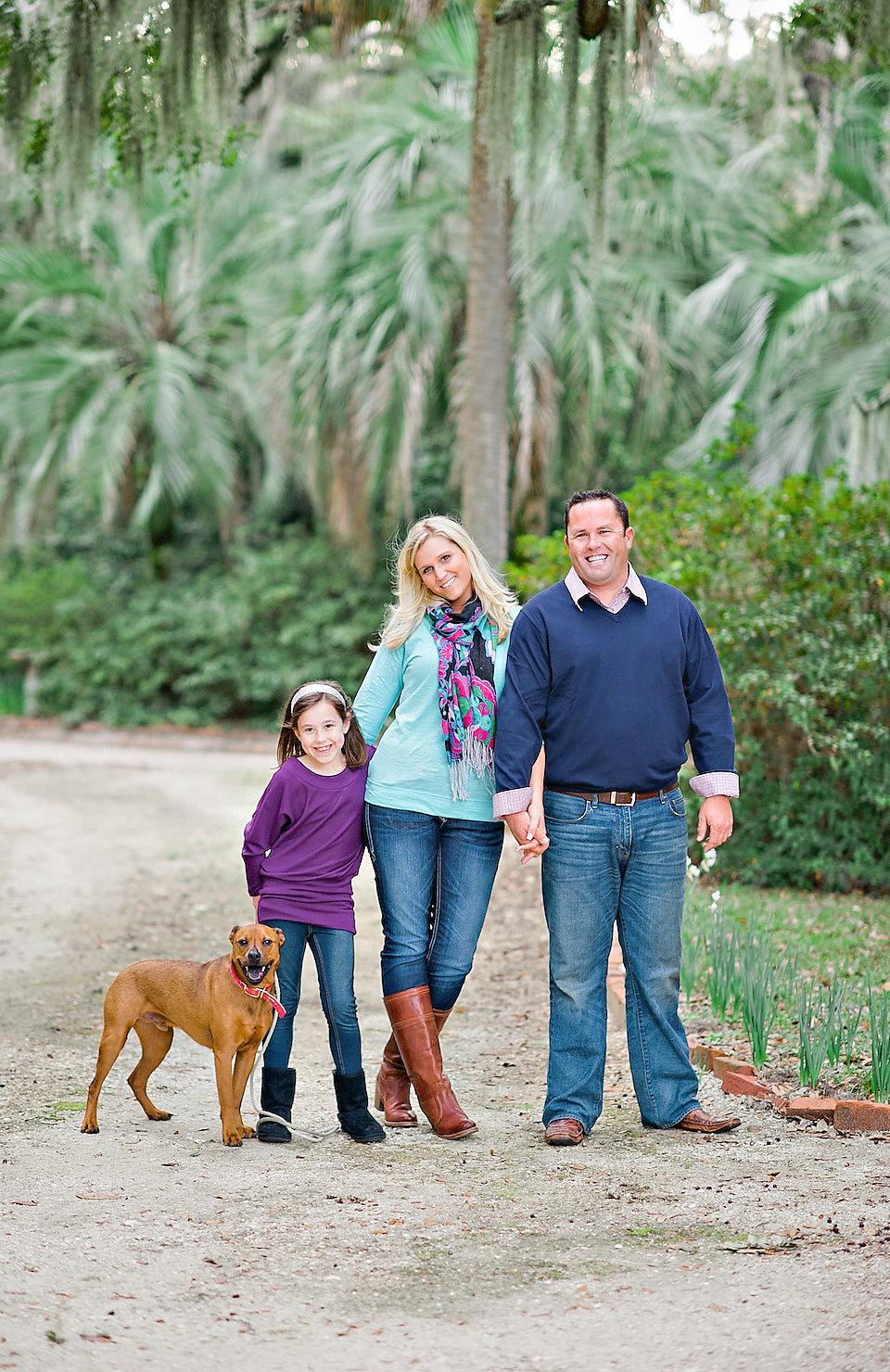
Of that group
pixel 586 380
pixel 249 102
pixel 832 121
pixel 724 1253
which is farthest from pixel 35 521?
pixel 724 1253

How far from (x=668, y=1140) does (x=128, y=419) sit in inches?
590

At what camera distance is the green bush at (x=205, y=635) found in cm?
1762

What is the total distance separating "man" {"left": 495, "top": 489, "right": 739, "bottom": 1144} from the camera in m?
4.18

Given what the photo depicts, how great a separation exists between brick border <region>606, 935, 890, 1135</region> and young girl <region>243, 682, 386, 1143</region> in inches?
47.3

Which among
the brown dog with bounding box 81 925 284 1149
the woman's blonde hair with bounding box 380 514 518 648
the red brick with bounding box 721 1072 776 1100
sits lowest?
the red brick with bounding box 721 1072 776 1100

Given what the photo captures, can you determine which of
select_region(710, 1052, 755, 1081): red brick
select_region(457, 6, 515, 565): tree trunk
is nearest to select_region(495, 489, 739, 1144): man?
select_region(710, 1052, 755, 1081): red brick

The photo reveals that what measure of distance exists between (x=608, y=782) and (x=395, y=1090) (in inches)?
45.9

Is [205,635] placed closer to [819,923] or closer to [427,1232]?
[819,923]

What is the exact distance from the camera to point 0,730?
18.1 meters

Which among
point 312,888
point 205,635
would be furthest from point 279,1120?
point 205,635

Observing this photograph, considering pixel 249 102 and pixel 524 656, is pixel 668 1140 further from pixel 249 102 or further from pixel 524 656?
pixel 249 102

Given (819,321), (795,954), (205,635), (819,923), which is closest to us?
(795,954)

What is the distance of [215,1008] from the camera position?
4.14 meters

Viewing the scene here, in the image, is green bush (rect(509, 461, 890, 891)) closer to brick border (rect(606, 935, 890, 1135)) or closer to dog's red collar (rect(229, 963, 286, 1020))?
brick border (rect(606, 935, 890, 1135))
